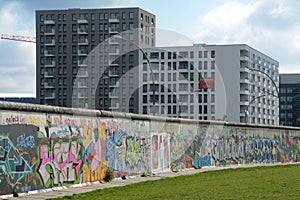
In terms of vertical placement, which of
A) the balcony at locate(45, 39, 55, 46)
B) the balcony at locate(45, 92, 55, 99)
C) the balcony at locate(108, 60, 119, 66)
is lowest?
the balcony at locate(45, 92, 55, 99)

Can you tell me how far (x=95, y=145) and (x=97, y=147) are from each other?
23 centimetres

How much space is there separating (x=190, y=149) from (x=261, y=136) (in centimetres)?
1267

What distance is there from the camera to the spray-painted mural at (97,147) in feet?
60.3

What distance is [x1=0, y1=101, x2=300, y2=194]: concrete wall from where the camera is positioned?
60.3 ft

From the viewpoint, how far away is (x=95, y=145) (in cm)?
2391

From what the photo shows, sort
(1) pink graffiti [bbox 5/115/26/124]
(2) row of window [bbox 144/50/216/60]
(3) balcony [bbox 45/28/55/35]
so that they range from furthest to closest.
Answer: (3) balcony [bbox 45/28/55/35], (2) row of window [bbox 144/50/216/60], (1) pink graffiti [bbox 5/115/26/124]

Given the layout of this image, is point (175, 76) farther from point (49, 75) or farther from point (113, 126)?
point (113, 126)

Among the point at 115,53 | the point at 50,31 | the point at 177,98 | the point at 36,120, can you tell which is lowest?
the point at 36,120

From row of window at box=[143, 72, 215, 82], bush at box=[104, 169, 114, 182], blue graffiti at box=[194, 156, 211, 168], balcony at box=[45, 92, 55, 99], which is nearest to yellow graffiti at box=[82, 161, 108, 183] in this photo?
bush at box=[104, 169, 114, 182]

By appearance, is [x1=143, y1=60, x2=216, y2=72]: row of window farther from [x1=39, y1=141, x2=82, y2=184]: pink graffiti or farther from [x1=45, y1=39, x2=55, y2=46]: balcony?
[x1=39, y1=141, x2=82, y2=184]: pink graffiti

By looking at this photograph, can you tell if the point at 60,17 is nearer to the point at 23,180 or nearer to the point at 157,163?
the point at 157,163

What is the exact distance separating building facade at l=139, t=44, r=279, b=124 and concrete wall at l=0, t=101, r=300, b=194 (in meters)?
97.8

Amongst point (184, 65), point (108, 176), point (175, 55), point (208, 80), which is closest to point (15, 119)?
point (108, 176)

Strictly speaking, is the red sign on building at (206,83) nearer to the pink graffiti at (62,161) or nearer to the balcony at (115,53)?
the balcony at (115,53)
